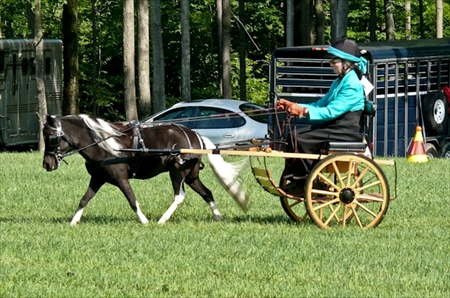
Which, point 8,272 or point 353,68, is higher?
point 353,68

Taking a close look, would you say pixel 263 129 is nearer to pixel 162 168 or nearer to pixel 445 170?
pixel 445 170

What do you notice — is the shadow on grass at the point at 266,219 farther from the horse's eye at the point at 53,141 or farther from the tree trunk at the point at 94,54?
the tree trunk at the point at 94,54

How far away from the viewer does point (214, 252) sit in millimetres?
11188

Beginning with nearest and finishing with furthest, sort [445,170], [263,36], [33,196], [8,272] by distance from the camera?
[8,272] → [33,196] → [445,170] → [263,36]

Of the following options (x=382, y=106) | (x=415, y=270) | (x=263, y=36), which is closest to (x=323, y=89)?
(x=382, y=106)

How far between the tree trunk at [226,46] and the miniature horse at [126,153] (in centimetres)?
2213

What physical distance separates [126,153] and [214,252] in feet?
8.10

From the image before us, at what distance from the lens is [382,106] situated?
23.5 m

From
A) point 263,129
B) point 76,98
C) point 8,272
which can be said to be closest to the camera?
point 8,272

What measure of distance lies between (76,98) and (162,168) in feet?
78.8

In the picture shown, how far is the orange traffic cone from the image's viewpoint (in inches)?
894

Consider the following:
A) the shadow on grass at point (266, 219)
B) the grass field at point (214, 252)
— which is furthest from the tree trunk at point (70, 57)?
the shadow on grass at point (266, 219)

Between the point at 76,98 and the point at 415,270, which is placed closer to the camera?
the point at 415,270

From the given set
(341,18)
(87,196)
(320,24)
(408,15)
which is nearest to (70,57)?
(320,24)
